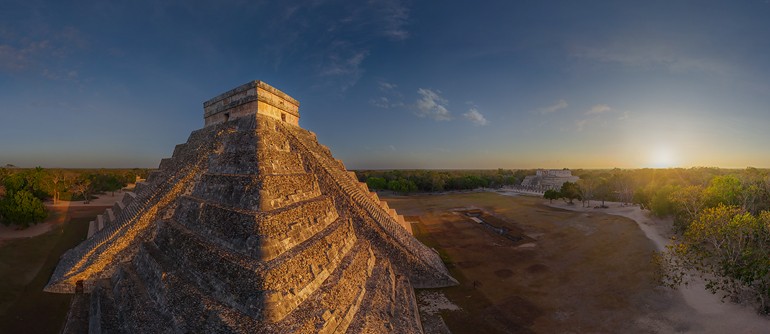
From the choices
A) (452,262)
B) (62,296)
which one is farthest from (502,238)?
(62,296)

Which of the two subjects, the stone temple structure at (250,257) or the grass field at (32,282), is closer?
the stone temple structure at (250,257)

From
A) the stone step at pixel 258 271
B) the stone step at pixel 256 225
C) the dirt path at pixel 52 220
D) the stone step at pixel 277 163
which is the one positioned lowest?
the dirt path at pixel 52 220

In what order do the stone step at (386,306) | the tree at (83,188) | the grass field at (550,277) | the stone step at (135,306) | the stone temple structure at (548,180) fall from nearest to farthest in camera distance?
the stone step at (135,306) < the stone step at (386,306) < the grass field at (550,277) < the tree at (83,188) < the stone temple structure at (548,180)

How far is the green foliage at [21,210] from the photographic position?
70.0 ft

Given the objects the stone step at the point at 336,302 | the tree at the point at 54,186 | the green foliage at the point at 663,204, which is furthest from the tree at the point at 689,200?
the tree at the point at 54,186

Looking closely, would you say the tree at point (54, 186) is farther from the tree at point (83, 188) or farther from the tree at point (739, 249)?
the tree at point (739, 249)

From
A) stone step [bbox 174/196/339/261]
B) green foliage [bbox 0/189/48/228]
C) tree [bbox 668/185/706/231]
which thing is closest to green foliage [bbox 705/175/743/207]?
tree [bbox 668/185/706/231]

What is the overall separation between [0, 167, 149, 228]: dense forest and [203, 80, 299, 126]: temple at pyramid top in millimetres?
16959

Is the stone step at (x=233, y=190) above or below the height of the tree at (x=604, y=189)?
above

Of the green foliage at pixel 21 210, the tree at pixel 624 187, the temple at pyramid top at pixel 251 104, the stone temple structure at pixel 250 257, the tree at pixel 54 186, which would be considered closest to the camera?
the stone temple structure at pixel 250 257

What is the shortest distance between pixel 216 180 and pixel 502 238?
21781 mm

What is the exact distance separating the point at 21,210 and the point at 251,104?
21.5m

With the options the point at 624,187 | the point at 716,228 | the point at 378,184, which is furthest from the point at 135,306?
the point at 624,187

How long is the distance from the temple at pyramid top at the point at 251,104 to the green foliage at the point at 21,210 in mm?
16696
